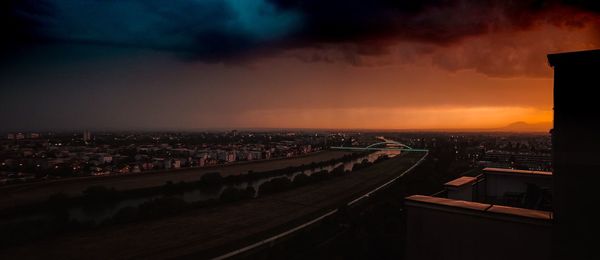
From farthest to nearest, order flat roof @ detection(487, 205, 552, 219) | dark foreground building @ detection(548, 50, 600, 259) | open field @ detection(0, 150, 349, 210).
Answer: open field @ detection(0, 150, 349, 210), flat roof @ detection(487, 205, 552, 219), dark foreground building @ detection(548, 50, 600, 259)

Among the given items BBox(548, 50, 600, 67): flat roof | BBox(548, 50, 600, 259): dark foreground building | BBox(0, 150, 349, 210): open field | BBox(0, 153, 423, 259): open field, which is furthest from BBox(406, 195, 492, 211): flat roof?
BBox(0, 150, 349, 210): open field

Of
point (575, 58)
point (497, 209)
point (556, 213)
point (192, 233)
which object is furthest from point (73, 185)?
→ point (575, 58)

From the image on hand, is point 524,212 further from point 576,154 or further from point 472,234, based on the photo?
point 576,154

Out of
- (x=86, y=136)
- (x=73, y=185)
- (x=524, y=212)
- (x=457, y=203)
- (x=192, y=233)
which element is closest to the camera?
(x=524, y=212)

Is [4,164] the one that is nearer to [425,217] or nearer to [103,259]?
[103,259]

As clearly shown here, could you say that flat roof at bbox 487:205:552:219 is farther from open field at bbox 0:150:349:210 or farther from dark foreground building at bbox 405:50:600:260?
open field at bbox 0:150:349:210

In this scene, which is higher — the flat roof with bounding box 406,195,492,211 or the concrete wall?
the flat roof with bounding box 406,195,492,211
